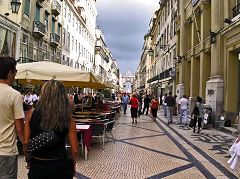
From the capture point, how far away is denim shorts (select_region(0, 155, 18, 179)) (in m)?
3.38

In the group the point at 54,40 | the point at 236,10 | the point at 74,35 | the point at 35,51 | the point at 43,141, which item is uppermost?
the point at 74,35

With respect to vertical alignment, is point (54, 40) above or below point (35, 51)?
above

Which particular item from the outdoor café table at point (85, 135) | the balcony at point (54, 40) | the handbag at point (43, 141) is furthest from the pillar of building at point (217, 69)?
the balcony at point (54, 40)

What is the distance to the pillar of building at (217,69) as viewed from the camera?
706 inches

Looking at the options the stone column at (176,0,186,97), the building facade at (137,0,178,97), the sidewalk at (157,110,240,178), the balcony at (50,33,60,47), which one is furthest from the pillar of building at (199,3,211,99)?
the balcony at (50,33,60,47)

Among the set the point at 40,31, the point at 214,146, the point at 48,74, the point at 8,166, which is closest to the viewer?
the point at 8,166

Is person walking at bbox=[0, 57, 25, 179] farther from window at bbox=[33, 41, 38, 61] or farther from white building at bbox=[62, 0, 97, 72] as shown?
white building at bbox=[62, 0, 97, 72]

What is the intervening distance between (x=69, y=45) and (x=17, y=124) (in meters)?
40.9

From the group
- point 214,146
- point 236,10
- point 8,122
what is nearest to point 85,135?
point 214,146

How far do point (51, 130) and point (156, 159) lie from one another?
6168mm

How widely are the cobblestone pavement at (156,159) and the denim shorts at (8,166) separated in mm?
3503

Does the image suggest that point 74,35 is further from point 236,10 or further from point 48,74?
point 48,74

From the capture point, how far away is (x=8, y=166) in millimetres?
3408

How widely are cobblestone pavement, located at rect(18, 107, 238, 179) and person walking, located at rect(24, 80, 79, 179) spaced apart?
377 cm
